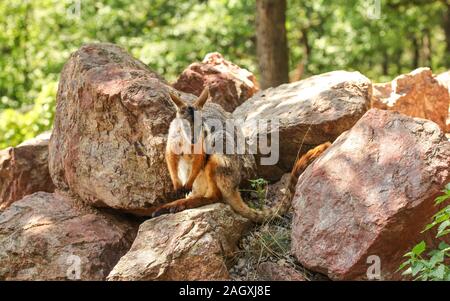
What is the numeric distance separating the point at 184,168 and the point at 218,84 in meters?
2.64

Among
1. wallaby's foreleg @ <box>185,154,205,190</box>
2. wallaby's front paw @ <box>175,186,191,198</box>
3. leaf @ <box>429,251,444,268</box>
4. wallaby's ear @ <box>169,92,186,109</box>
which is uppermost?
wallaby's ear @ <box>169,92,186,109</box>

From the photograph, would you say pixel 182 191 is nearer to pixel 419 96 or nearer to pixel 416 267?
pixel 416 267

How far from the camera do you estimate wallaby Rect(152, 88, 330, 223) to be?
7.43 metres

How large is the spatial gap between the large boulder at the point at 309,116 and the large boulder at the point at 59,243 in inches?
77.0

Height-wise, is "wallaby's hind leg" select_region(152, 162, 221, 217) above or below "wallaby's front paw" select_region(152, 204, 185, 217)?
above

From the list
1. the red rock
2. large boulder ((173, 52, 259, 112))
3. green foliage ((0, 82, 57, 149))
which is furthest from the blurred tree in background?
the red rock

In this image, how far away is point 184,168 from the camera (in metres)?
7.54

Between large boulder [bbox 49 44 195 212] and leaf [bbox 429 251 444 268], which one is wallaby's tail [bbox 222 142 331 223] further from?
leaf [bbox 429 251 444 268]

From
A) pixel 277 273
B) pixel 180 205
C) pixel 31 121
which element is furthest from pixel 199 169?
pixel 31 121

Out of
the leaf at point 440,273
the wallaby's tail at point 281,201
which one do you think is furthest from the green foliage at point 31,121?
the leaf at point 440,273

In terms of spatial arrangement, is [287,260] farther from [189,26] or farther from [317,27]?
[317,27]

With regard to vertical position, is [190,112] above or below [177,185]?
above

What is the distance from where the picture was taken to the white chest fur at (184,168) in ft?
24.7

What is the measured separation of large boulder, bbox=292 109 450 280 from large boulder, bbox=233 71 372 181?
119 centimetres
